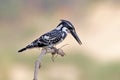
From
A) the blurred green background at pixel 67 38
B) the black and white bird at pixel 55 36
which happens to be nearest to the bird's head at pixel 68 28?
the black and white bird at pixel 55 36

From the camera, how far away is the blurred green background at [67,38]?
9.12 meters

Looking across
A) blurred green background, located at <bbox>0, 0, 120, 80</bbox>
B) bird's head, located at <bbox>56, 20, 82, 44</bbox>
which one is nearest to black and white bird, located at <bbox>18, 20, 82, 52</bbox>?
bird's head, located at <bbox>56, 20, 82, 44</bbox>

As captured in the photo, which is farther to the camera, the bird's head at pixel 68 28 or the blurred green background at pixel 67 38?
the blurred green background at pixel 67 38

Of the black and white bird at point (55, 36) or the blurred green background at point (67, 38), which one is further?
the blurred green background at point (67, 38)

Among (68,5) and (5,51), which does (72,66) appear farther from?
(68,5)

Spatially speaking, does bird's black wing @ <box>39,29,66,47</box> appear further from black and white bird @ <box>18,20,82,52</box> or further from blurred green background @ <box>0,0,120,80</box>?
blurred green background @ <box>0,0,120,80</box>

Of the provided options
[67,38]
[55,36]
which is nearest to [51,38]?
[55,36]

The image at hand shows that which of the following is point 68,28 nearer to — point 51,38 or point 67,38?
point 51,38

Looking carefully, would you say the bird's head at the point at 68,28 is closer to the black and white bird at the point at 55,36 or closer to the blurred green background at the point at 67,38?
the black and white bird at the point at 55,36

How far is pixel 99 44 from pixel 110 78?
2284 mm

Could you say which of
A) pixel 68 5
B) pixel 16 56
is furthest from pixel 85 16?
pixel 16 56

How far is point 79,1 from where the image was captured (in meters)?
13.0

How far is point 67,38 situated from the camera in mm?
10500

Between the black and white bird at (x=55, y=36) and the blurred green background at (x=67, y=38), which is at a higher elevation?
the blurred green background at (x=67, y=38)
